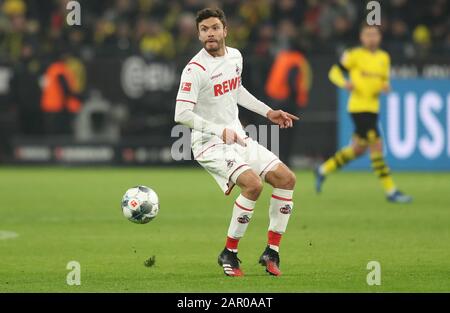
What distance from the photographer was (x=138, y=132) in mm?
21000

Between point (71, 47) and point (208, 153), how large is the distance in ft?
41.5

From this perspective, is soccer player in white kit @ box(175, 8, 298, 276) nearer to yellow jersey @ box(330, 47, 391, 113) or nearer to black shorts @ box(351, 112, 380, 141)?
black shorts @ box(351, 112, 380, 141)

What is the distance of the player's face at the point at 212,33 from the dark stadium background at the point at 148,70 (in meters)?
11.6

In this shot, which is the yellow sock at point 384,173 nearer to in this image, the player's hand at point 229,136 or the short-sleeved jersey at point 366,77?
the short-sleeved jersey at point 366,77

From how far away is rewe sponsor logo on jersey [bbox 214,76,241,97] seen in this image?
871cm

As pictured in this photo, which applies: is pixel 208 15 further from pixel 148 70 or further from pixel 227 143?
pixel 148 70

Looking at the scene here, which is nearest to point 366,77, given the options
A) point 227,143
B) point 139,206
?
point 139,206

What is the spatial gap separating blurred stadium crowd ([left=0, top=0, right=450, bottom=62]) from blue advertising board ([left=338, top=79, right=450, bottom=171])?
903 millimetres

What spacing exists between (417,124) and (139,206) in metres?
10.7

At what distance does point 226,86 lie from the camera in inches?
345

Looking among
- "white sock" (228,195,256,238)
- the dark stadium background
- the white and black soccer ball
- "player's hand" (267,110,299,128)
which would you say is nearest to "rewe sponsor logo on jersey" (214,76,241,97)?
"player's hand" (267,110,299,128)

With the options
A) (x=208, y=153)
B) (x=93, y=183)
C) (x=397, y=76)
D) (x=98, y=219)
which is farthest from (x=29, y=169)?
(x=208, y=153)

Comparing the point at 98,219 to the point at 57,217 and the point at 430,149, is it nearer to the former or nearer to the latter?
the point at 57,217

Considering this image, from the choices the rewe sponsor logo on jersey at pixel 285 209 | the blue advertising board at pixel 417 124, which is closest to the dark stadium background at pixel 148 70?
the blue advertising board at pixel 417 124
